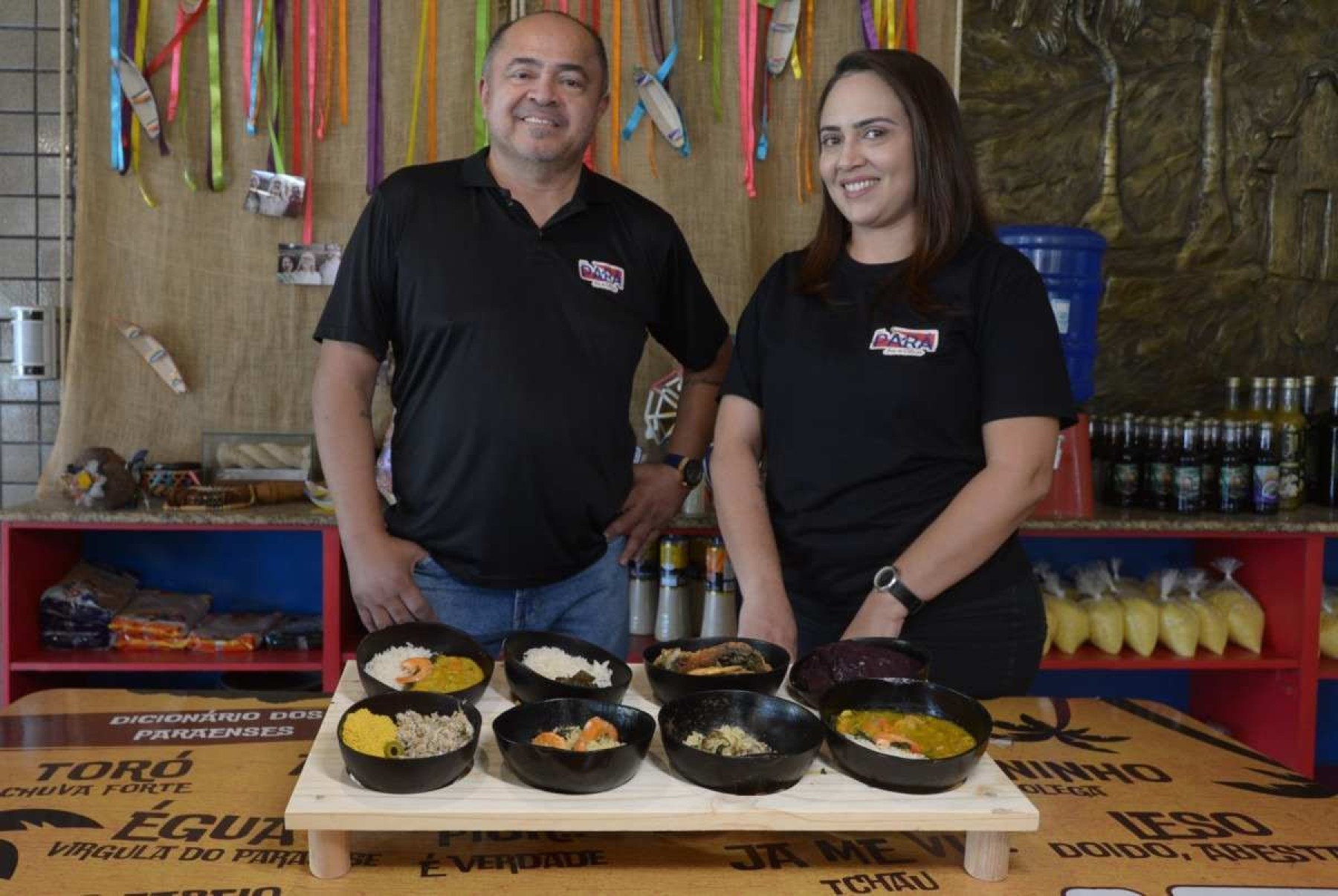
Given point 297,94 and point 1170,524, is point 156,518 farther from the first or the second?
point 1170,524

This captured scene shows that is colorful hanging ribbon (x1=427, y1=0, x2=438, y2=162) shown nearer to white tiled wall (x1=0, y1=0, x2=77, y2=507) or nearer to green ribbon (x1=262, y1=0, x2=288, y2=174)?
green ribbon (x1=262, y1=0, x2=288, y2=174)

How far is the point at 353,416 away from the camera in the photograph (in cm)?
204

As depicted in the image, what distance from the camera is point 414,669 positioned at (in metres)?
1.45

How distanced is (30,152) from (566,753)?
2.94 metres

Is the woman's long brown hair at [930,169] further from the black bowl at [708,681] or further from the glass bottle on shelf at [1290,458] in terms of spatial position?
the glass bottle on shelf at [1290,458]

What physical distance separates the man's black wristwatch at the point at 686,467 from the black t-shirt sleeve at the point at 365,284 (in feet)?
2.06

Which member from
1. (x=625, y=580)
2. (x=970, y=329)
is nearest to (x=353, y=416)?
(x=625, y=580)

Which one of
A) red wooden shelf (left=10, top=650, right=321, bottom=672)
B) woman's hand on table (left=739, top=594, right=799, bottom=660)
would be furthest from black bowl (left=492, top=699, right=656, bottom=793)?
red wooden shelf (left=10, top=650, right=321, bottom=672)

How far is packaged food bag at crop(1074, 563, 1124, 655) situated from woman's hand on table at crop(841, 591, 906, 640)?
1539mm

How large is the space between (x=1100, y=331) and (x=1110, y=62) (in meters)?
0.80

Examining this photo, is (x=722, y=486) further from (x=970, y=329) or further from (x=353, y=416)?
(x=353, y=416)

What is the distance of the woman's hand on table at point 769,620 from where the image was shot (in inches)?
69.8

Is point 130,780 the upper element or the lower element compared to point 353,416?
lower

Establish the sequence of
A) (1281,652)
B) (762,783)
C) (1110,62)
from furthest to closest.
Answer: (1110,62)
(1281,652)
(762,783)
